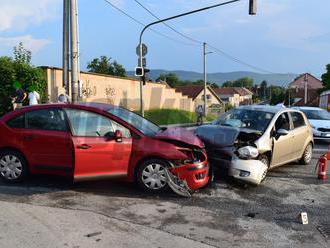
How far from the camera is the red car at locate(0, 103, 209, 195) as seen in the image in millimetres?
7145

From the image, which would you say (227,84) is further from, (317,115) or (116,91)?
(317,115)

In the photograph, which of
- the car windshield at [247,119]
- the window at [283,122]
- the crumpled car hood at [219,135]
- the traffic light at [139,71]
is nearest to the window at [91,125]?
the crumpled car hood at [219,135]

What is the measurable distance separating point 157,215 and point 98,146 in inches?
62.4

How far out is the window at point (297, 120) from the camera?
10185 mm

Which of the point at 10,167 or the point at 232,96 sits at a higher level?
the point at 232,96

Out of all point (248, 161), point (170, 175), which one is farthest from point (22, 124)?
point (248, 161)

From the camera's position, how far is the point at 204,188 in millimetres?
7789

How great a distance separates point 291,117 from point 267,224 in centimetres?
455

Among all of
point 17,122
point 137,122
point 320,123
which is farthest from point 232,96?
point 17,122

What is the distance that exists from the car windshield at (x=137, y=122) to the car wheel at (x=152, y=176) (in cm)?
54

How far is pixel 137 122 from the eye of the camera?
7.89 meters

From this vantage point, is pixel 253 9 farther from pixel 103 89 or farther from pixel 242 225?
pixel 242 225

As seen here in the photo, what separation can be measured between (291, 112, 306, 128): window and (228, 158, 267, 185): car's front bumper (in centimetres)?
265

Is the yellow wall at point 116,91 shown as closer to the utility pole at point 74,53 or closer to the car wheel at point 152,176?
the utility pole at point 74,53
